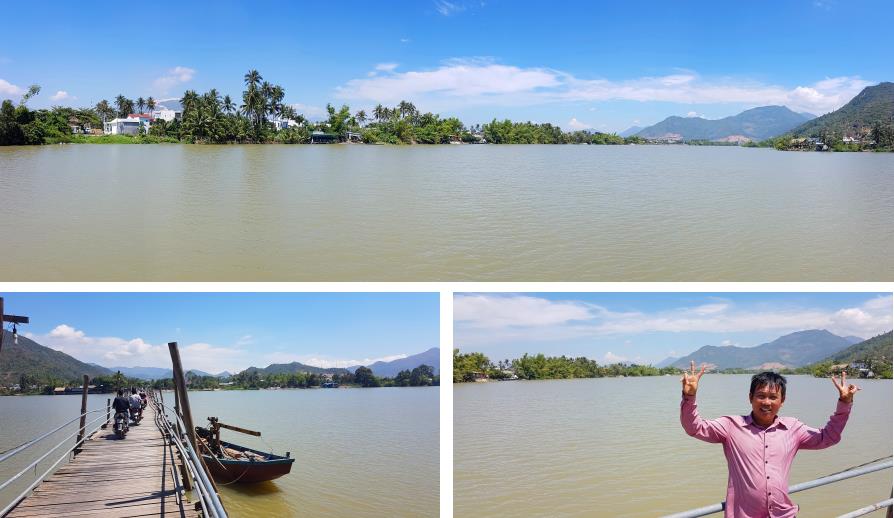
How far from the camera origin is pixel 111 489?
15.1 feet

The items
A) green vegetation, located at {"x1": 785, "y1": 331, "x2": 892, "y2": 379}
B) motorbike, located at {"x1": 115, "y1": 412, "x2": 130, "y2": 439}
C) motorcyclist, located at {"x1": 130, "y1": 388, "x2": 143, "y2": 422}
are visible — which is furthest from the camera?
green vegetation, located at {"x1": 785, "y1": 331, "x2": 892, "y2": 379}

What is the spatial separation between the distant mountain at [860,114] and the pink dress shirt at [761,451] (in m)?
82.8

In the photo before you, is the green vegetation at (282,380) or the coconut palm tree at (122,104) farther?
the coconut palm tree at (122,104)

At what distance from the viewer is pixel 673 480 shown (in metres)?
7.79

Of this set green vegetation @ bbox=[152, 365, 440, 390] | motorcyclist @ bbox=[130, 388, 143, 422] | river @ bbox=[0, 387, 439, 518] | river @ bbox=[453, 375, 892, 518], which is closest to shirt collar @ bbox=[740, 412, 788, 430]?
river @ bbox=[453, 375, 892, 518]

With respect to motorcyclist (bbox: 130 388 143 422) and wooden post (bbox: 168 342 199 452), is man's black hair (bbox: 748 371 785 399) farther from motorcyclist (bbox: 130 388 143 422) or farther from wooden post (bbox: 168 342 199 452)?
motorcyclist (bbox: 130 388 143 422)

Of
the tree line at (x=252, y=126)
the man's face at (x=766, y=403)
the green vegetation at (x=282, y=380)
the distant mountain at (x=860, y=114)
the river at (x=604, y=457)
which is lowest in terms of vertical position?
the green vegetation at (x=282, y=380)

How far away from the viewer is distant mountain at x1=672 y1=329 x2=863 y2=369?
42.4 feet

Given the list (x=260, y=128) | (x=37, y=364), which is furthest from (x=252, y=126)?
(x=37, y=364)

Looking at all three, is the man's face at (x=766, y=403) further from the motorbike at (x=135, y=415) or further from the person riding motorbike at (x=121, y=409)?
the motorbike at (x=135, y=415)

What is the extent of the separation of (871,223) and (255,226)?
1064 cm

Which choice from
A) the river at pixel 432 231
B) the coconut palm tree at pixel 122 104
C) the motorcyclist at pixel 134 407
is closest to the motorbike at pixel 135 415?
the motorcyclist at pixel 134 407

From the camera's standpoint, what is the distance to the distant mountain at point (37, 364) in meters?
23.9

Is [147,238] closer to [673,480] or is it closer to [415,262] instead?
[415,262]
